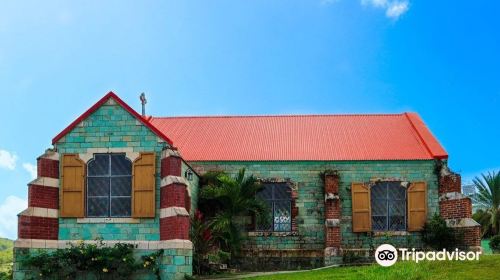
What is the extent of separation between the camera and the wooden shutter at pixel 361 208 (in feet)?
77.5

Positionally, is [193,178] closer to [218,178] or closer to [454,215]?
[218,178]

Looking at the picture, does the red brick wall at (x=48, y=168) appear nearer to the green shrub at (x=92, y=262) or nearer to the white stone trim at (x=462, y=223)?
the green shrub at (x=92, y=262)

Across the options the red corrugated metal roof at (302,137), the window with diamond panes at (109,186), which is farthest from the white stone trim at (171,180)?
the red corrugated metal roof at (302,137)

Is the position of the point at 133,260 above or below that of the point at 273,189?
below

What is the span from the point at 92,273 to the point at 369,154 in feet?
38.6

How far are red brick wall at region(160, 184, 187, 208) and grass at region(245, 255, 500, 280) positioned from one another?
11.3ft

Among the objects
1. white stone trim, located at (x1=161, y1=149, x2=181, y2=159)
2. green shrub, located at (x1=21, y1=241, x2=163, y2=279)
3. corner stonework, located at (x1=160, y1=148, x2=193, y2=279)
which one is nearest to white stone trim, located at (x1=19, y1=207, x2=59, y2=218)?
green shrub, located at (x1=21, y1=241, x2=163, y2=279)

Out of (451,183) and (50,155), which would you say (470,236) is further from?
(50,155)

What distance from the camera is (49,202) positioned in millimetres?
19344

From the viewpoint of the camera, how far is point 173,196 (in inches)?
733

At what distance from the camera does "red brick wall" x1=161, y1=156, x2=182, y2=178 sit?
18.9 metres

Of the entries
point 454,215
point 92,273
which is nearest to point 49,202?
point 92,273

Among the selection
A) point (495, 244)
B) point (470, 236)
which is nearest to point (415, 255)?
point (470, 236)

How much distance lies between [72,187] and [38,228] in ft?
5.23
